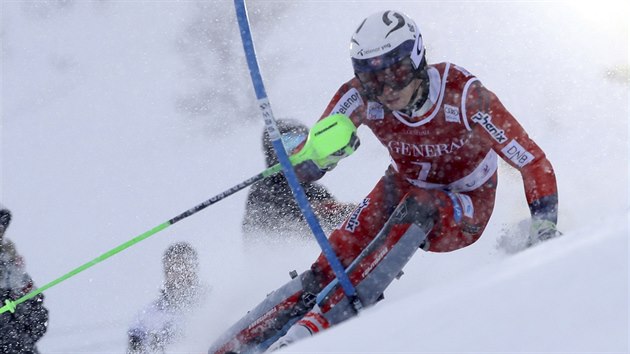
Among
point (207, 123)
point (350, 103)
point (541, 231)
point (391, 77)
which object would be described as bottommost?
point (541, 231)

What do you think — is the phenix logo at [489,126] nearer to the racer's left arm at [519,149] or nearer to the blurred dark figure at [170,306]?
the racer's left arm at [519,149]

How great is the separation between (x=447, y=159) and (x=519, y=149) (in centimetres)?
43

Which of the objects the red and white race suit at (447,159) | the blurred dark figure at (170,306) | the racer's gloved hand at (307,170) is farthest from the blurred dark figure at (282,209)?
the racer's gloved hand at (307,170)

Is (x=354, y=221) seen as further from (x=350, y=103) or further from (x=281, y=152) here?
(x=281, y=152)

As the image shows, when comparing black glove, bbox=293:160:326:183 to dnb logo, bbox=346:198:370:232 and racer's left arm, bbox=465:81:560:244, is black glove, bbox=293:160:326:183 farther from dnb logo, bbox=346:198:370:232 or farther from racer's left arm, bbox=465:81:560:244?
racer's left arm, bbox=465:81:560:244

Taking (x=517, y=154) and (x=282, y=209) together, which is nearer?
(x=517, y=154)

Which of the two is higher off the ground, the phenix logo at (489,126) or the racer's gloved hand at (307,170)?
the racer's gloved hand at (307,170)

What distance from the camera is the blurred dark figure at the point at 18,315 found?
437 centimetres

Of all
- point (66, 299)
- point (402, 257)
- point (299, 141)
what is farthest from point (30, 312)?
point (402, 257)

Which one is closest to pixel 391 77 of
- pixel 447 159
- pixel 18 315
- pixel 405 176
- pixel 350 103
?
pixel 350 103

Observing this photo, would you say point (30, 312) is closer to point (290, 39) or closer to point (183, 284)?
point (183, 284)

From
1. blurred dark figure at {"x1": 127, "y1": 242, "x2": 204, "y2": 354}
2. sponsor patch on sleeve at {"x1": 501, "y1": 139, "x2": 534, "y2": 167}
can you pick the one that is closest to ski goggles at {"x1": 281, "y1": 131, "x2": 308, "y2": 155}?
sponsor patch on sleeve at {"x1": 501, "y1": 139, "x2": 534, "y2": 167}

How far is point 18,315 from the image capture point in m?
4.48

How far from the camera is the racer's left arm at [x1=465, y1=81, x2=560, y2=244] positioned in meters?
3.20
